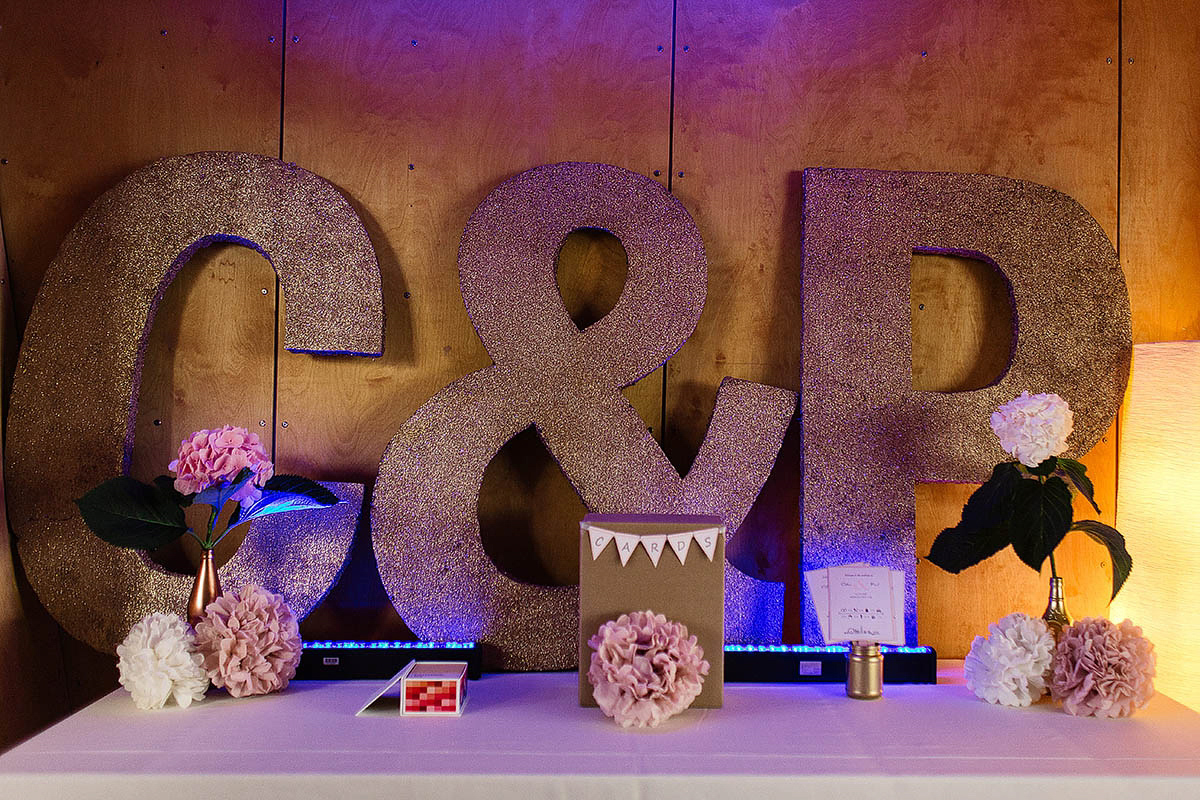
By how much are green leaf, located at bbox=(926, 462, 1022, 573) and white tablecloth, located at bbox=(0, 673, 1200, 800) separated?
0.25m

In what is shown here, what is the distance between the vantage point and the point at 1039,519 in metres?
1.38

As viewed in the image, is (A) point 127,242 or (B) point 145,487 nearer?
(B) point 145,487

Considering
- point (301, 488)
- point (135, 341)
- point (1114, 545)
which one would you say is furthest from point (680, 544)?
point (135, 341)

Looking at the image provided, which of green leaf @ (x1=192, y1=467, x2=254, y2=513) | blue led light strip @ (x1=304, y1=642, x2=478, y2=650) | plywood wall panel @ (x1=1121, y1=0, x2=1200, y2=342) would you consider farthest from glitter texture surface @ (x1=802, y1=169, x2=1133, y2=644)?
green leaf @ (x1=192, y1=467, x2=254, y2=513)

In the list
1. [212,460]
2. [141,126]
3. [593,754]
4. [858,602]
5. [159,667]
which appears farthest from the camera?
[141,126]

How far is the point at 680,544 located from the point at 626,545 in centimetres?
8

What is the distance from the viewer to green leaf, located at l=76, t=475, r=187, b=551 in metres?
1.34

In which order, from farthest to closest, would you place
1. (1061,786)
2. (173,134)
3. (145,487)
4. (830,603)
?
(173,134)
(830,603)
(145,487)
(1061,786)

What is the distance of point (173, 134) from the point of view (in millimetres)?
1610

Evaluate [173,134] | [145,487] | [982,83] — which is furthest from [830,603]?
[173,134]

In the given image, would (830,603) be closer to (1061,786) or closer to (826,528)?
(826,528)

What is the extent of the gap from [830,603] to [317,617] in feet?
3.08

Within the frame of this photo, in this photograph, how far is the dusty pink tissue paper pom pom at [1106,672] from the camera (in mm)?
1247

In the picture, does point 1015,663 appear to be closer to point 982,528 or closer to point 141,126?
point 982,528
